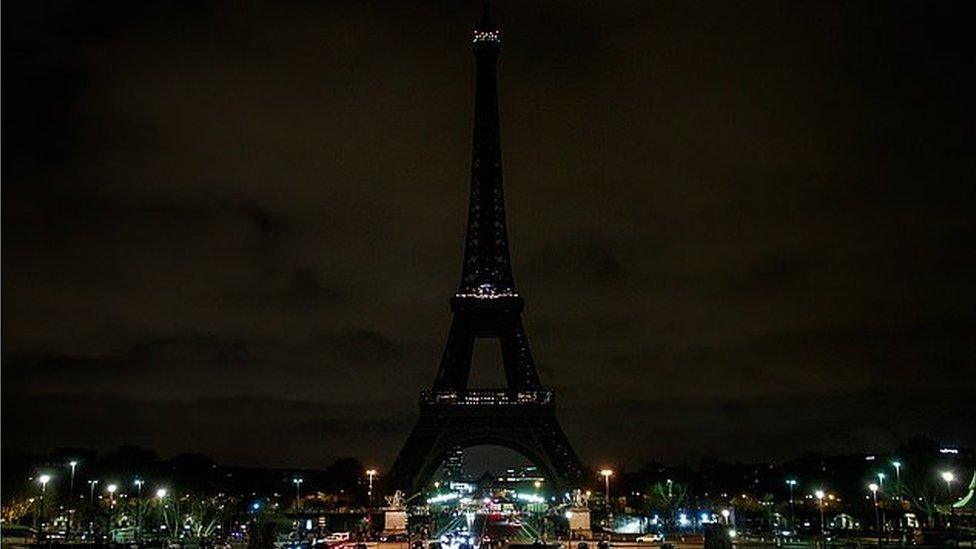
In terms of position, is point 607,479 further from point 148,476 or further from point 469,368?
point 148,476

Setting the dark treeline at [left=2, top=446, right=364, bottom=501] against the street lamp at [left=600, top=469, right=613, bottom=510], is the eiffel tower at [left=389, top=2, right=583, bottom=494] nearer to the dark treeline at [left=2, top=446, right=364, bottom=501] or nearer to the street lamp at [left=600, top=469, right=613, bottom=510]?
the street lamp at [left=600, top=469, right=613, bottom=510]

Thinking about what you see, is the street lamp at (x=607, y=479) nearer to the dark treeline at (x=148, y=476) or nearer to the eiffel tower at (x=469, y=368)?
the eiffel tower at (x=469, y=368)

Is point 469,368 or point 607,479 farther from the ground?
point 469,368

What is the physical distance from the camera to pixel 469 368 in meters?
110

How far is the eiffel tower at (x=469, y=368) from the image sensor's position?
336 feet

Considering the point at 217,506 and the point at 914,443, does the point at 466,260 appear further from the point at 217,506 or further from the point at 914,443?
the point at 914,443

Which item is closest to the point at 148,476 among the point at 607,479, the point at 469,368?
the point at 469,368

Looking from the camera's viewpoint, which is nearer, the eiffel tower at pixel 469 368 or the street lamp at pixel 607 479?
the street lamp at pixel 607 479

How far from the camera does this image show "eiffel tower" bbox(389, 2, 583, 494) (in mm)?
102312

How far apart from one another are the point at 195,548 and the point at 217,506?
3028 centimetres

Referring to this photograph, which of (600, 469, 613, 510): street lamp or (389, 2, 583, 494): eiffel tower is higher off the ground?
(389, 2, 583, 494): eiffel tower

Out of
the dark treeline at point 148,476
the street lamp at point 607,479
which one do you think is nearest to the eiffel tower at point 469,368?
the street lamp at point 607,479

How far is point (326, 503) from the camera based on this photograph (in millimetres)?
129750

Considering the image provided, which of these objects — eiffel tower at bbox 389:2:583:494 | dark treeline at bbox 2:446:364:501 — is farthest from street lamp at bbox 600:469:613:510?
dark treeline at bbox 2:446:364:501
